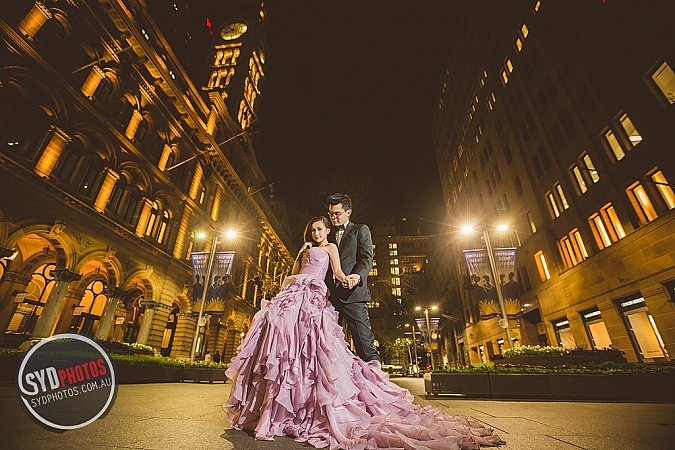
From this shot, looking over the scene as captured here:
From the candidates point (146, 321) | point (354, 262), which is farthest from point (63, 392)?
point (146, 321)

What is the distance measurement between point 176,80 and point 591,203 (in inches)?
1158

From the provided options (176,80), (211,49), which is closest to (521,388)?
(176,80)

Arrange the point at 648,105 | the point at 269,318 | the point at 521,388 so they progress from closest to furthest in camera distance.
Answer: the point at 269,318
the point at 521,388
the point at 648,105

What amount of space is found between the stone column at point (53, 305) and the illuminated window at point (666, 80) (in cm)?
2612

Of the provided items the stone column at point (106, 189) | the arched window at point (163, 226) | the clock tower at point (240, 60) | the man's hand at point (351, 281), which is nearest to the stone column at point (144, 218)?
the arched window at point (163, 226)

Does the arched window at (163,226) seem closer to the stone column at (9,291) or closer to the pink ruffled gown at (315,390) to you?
the stone column at (9,291)

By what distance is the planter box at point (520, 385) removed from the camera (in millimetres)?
7667

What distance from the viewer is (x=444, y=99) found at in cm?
4012

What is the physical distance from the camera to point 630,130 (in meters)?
13.1

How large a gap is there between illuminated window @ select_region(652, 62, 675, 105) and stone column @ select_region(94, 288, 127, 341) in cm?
2644

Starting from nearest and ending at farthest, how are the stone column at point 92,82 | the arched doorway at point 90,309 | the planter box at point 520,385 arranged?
the planter box at point 520,385, the stone column at point 92,82, the arched doorway at point 90,309

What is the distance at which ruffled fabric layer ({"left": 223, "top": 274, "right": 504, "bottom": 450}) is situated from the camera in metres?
2.39

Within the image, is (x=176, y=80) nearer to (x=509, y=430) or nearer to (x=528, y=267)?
(x=509, y=430)

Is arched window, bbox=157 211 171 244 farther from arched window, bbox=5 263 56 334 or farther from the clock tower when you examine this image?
the clock tower
